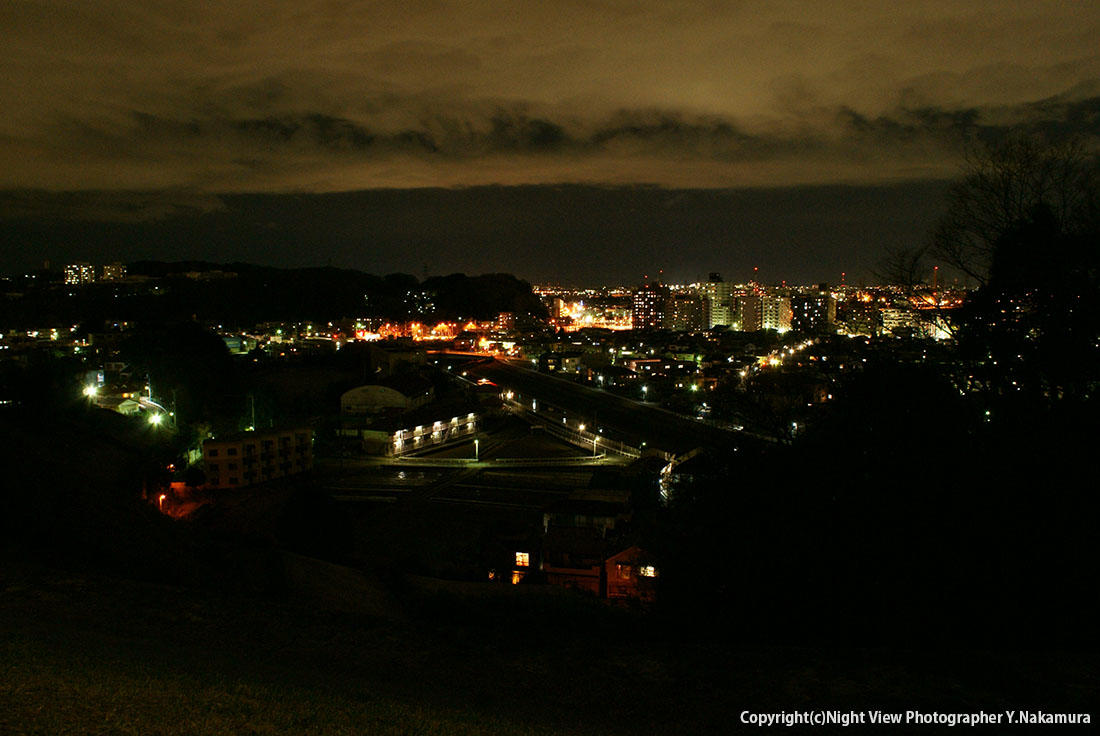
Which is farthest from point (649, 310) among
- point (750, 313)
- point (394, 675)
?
point (394, 675)

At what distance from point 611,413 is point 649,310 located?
49.6m

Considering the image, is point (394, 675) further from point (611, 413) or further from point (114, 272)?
point (114, 272)

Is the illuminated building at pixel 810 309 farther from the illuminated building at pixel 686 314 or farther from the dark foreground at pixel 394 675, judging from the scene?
the dark foreground at pixel 394 675

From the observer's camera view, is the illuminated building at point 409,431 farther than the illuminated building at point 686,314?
No

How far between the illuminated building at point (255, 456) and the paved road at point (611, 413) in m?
7.33

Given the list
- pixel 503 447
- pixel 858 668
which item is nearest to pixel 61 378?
pixel 503 447

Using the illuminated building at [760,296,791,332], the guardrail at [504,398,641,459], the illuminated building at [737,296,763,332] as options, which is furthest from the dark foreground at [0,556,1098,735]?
the illuminated building at [737,296,763,332]

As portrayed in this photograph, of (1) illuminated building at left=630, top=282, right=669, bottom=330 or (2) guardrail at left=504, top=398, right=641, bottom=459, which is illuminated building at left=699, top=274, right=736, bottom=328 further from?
(2) guardrail at left=504, top=398, right=641, bottom=459

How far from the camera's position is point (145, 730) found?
6.03ft

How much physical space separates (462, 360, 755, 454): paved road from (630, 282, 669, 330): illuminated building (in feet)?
124

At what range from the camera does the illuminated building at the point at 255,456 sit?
1259 centimetres

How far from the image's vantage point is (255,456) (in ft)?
42.6

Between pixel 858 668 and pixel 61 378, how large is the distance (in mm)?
15833

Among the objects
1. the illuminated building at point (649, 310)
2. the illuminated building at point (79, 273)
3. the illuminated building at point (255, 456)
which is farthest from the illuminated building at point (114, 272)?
the illuminated building at point (255, 456)
